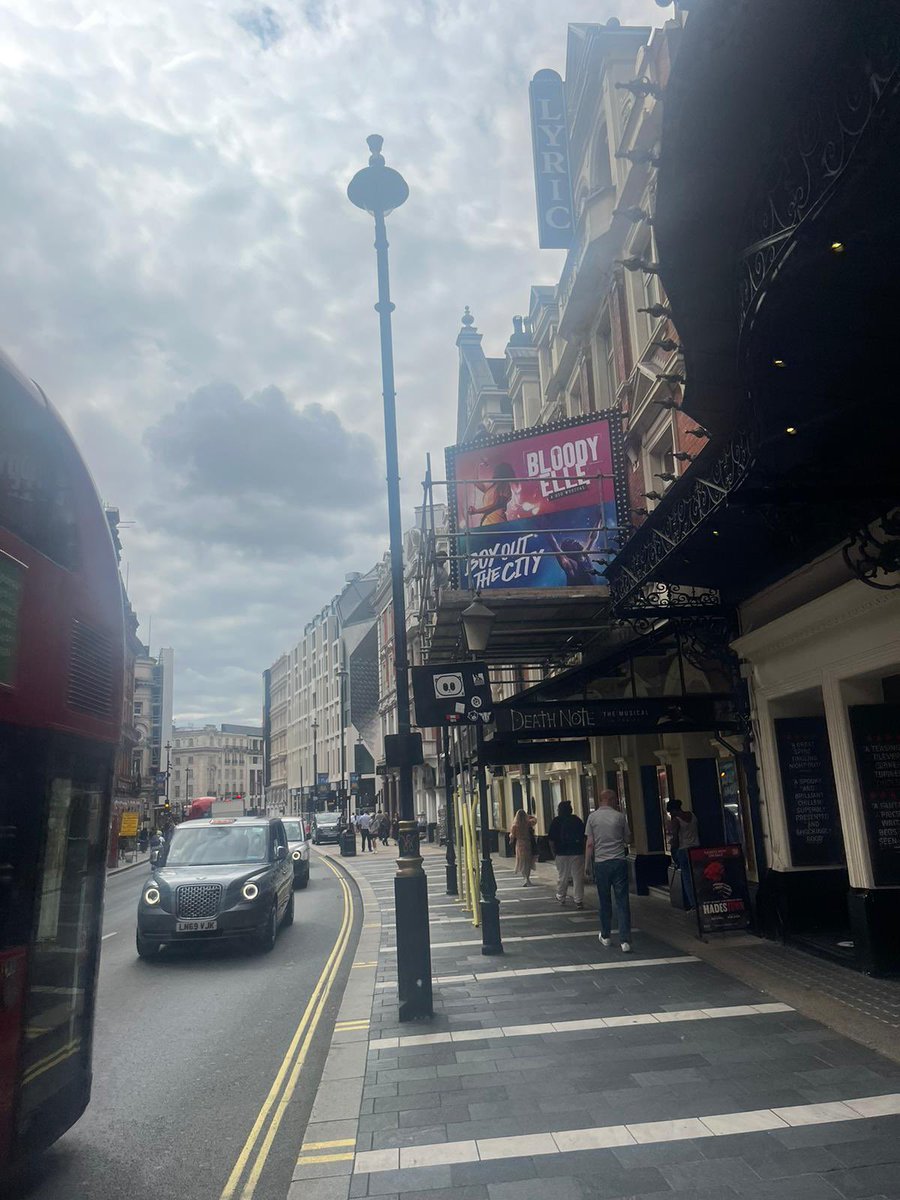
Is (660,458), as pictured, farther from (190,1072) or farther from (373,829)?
(373,829)

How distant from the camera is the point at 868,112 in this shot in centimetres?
319

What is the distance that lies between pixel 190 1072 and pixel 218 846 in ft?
21.9

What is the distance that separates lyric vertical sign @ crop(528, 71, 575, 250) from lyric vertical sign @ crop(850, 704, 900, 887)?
13028mm

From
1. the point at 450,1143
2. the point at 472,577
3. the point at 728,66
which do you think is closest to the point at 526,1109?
the point at 450,1143

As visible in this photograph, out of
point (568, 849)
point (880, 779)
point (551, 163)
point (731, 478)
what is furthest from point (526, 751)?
point (551, 163)

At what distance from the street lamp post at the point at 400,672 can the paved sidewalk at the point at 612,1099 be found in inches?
17.0

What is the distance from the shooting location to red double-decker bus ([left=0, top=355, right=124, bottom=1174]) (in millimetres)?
3908

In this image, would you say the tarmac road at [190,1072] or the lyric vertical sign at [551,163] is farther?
the lyric vertical sign at [551,163]

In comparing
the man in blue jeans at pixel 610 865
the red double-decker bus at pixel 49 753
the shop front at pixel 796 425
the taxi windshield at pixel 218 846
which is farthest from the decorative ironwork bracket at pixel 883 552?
the taxi windshield at pixel 218 846

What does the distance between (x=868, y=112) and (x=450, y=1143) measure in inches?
209

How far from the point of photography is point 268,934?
39.2ft

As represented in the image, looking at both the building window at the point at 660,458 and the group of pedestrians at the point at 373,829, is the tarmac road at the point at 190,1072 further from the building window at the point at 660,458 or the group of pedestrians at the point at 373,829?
the group of pedestrians at the point at 373,829

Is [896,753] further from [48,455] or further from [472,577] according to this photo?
[48,455]

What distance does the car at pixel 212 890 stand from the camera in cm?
1112
